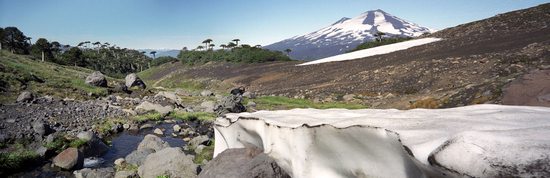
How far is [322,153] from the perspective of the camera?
4.52 m

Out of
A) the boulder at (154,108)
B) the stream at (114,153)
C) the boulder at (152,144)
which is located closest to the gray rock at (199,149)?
the boulder at (152,144)

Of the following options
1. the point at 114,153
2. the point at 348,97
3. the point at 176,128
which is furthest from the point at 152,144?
the point at 348,97

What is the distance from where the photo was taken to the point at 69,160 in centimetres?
1272

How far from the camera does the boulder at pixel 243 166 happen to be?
5302mm

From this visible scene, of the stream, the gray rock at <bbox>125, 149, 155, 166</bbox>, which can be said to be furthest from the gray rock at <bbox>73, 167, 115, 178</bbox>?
the gray rock at <bbox>125, 149, 155, 166</bbox>

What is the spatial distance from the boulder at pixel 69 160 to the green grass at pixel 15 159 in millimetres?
955

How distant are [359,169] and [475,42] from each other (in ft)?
110

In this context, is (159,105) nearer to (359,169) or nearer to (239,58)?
(359,169)

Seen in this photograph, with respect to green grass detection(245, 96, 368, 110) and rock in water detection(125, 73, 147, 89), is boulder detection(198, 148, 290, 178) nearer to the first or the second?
green grass detection(245, 96, 368, 110)

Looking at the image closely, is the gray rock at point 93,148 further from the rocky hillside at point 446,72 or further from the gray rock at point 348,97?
the gray rock at point 348,97

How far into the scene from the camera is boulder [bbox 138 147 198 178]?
32.2 ft

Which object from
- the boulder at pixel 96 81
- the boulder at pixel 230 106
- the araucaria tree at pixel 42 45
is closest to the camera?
the boulder at pixel 230 106

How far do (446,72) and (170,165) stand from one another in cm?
1970

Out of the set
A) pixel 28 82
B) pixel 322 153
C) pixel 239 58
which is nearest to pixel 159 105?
pixel 28 82
